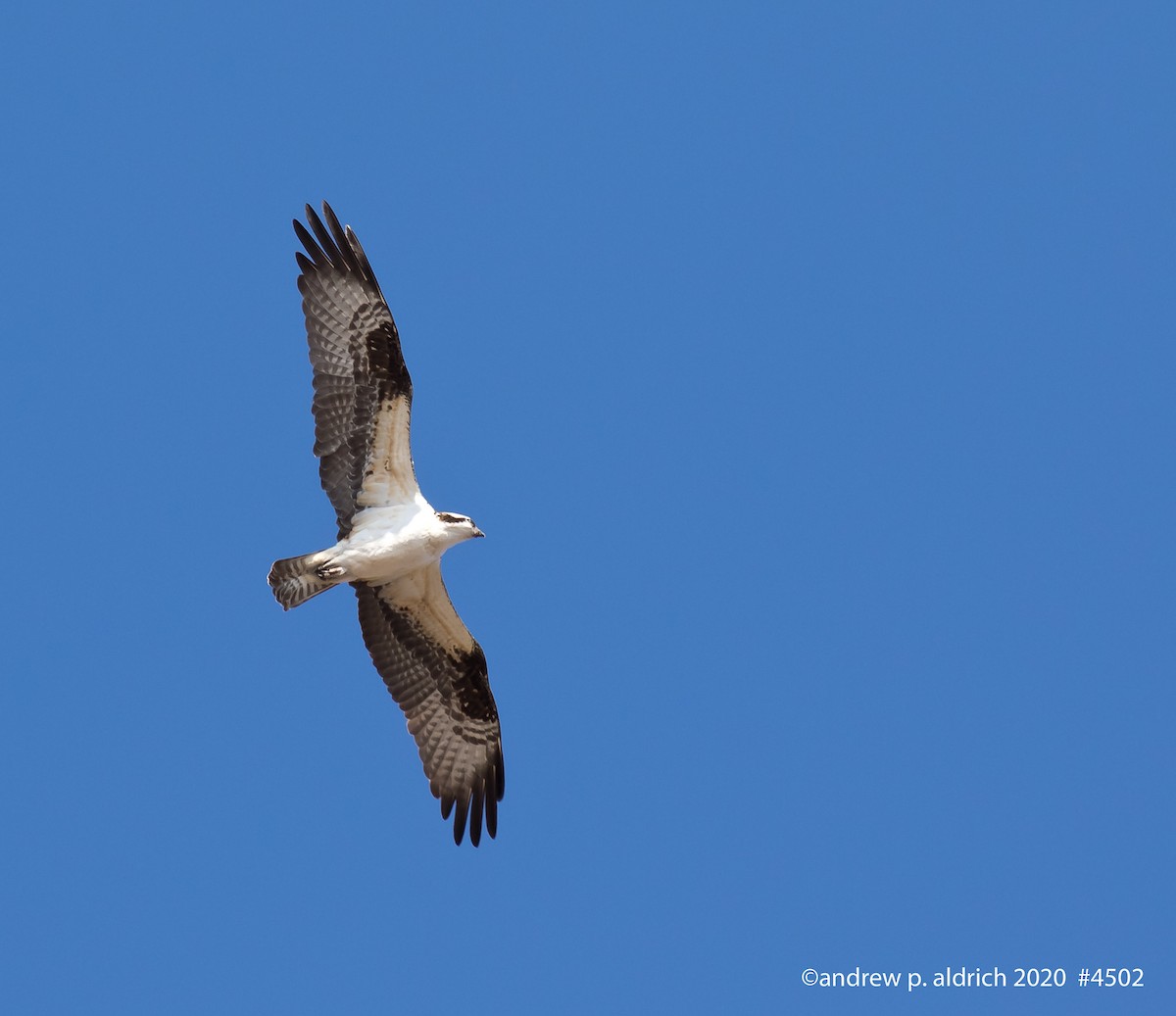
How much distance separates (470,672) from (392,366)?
10.1 ft

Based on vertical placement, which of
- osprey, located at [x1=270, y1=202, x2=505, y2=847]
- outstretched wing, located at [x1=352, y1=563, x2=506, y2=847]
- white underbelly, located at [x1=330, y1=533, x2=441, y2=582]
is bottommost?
outstretched wing, located at [x1=352, y1=563, x2=506, y2=847]

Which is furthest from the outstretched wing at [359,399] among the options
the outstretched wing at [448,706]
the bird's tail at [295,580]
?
the outstretched wing at [448,706]

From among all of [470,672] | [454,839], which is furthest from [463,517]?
[454,839]

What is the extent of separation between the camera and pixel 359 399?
14508mm

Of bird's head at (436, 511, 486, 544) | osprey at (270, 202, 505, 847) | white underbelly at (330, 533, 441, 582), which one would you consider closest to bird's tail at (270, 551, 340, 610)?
osprey at (270, 202, 505, 847)

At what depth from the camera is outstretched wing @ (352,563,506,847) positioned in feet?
50.8

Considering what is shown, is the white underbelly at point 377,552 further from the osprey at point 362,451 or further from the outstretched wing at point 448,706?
the outstretched wing at point 448,706

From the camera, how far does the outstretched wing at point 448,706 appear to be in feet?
50.8

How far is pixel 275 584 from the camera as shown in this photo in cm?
1419

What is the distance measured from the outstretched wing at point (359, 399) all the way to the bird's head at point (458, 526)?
1.37 ft

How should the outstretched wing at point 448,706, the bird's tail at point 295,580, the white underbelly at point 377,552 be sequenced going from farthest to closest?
the outstretched wing at point 448,706
the white underbelly at point 377,552
the bird's tail at point 295,580

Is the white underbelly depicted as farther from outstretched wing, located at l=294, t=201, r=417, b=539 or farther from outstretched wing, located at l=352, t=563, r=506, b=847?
outstretched wing, located at l=352, t=563, r=506, b=847

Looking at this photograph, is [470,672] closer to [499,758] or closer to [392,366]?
[499,758]

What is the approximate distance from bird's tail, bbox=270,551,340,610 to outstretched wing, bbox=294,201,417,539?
1.55ft
